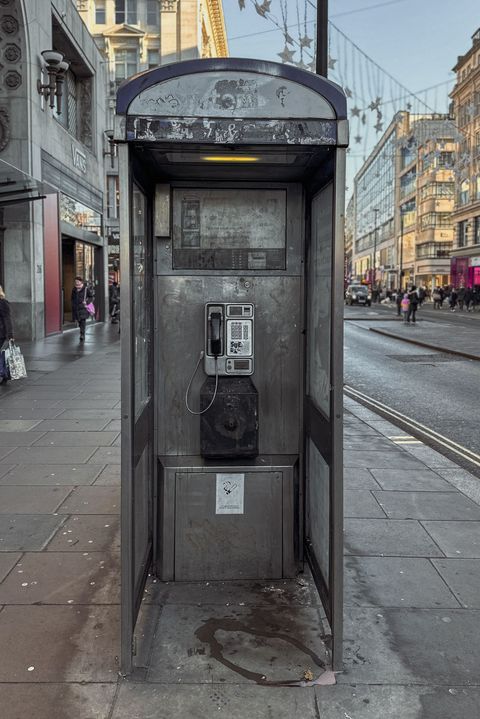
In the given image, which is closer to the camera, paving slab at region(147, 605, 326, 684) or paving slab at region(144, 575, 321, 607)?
paving slab at region(147, 605, 326, 684)

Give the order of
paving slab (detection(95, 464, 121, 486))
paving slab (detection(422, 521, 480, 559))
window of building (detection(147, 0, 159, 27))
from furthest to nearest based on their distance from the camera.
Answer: window of building (detection(147, 0, 159, 27)) < paving slab (detection(95, 464, 121, 486)) < paving slab (detection(422, 521, 480, 559))

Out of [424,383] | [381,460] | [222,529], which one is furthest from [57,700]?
[424,383]

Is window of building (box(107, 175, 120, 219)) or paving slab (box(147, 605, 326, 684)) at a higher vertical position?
window of building (box(107, 175, 120, 219))

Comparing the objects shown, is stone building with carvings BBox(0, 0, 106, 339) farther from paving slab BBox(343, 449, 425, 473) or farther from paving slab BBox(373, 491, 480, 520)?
paving slab BBox(373, 491, 480, 520)

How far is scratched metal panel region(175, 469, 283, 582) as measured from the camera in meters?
4.00

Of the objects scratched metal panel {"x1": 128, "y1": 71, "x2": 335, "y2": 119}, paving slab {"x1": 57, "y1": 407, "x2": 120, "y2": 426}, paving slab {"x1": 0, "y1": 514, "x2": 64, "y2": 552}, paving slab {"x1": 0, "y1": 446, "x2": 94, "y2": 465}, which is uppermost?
scratched metal panel {"x1": 128, "y1": 71, "x2": 335, "y2": 119}

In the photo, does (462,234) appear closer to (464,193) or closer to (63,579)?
(464,193)

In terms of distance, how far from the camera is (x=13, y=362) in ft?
39.4

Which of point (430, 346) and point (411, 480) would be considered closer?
point (411, 480)

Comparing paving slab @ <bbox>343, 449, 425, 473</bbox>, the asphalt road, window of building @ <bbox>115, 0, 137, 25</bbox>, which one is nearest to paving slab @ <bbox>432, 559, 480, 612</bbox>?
paving slab @ <bbox>343, 449, 425, 473</bbox>

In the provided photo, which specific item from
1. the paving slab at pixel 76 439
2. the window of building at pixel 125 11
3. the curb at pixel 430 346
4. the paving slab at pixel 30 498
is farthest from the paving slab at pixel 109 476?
the window of building at pixel 125 11

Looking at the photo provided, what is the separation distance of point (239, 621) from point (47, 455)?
3988 millimetres

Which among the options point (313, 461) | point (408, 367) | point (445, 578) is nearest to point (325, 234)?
point (313, 461)

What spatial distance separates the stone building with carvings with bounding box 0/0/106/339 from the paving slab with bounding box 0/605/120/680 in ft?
47.5
